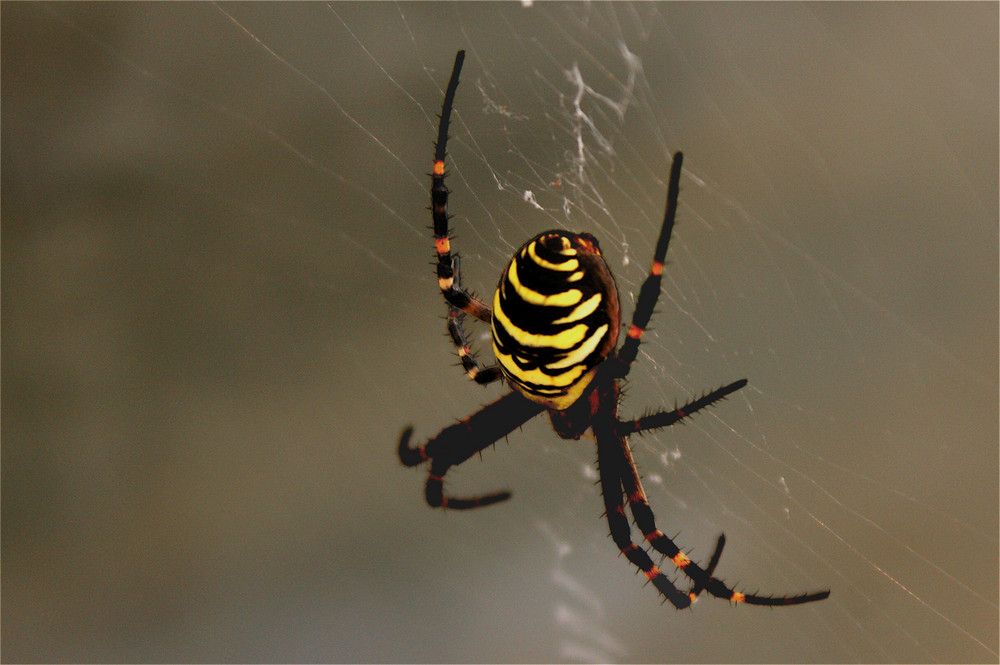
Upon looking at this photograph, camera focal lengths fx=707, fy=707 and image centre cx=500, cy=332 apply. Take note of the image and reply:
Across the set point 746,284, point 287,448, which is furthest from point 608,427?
point 287,448

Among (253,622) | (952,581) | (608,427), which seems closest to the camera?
(608,427)

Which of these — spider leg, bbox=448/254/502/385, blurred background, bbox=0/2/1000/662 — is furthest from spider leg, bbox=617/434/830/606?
blurred background, bbox=0/2/1000/662

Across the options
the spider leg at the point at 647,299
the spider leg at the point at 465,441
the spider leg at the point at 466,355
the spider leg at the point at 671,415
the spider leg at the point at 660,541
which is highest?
the spider leg at the point at 466,355

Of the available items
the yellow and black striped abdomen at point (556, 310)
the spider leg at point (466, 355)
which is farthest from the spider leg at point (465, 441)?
the yellow and black striped abdomen at point (556, 310)

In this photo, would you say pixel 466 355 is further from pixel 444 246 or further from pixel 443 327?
pixel 443 327

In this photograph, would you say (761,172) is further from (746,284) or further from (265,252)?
(265,252)

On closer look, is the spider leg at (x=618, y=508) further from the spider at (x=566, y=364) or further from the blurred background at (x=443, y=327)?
the blurred background at (x=443, y=327)
